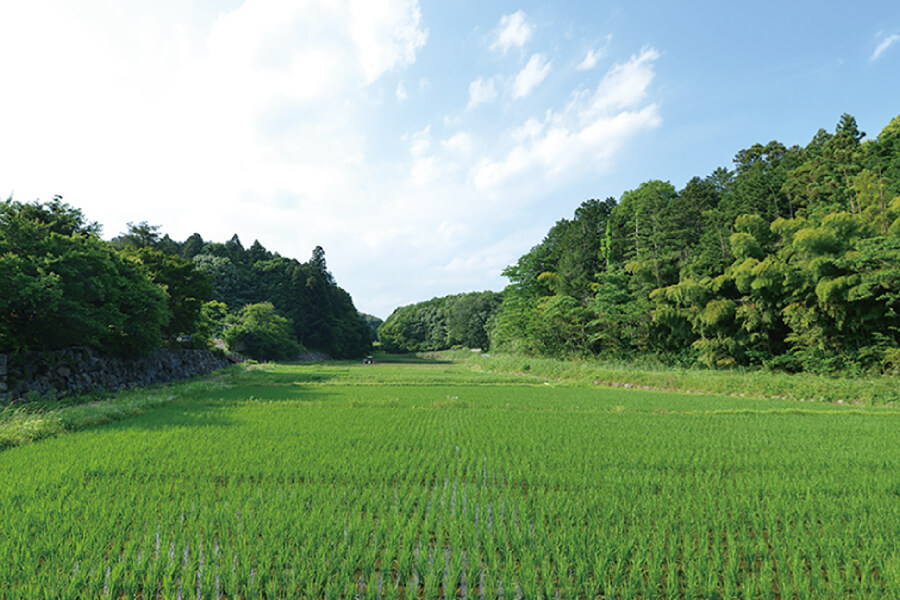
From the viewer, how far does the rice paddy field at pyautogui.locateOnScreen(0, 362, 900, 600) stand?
107 inches

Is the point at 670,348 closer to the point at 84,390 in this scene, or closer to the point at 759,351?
the point at 759,351

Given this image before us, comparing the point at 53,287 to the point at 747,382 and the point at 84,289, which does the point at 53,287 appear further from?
the point at 747,382

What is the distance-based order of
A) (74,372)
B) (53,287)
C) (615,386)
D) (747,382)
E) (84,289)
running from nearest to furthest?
(53,287) < (84,289) < (74,372) < (747,382) < (615,386)

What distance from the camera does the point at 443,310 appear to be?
8344 cm

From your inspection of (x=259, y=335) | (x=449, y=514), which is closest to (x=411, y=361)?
(x=259, y=335)

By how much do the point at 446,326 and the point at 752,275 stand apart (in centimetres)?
6077

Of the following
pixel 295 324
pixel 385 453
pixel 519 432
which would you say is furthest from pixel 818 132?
pixel 295 324

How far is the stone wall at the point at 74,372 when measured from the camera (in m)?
A: 11.3

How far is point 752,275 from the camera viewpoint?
17.3 m

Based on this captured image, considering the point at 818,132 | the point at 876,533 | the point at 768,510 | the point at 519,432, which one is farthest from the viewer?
the point at 818,132

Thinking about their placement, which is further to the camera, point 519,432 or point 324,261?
point 324,261

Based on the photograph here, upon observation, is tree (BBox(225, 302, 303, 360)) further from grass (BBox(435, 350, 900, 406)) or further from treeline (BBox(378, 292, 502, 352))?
grass (BBox(435, 350, 900, 406))

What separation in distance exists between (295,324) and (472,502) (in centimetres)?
5133

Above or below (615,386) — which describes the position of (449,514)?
above
